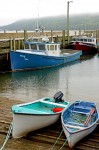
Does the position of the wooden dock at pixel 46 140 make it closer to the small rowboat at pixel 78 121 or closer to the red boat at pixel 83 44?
the small rowboat at pixel 78 121

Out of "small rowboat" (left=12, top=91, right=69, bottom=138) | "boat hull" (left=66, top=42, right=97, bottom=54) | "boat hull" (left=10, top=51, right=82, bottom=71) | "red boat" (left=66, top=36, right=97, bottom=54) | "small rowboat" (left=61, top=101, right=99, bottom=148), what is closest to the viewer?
"small rowboat" (left=61, top=101, right=99, bottom=148)

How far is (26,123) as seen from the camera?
9.56 m

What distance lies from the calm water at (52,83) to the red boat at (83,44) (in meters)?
12.7

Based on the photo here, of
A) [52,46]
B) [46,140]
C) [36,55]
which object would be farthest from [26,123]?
[52,46]

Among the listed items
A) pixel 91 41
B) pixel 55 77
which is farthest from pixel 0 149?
pixel 91 41

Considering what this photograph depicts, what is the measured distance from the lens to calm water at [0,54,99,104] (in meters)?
17.9

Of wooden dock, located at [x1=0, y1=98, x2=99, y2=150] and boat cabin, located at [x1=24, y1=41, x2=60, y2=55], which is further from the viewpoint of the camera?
boat cabin, located at [x1=24, y1=41, x2=60, y2=55]

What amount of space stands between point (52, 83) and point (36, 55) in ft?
21.5

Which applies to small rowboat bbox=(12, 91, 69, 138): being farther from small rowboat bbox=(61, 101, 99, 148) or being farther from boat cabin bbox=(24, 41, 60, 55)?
boat cabin bbox=(24, 41, 60, 55)

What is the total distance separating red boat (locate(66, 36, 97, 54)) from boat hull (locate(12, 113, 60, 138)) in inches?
1293

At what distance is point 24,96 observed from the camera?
17531 millimetres

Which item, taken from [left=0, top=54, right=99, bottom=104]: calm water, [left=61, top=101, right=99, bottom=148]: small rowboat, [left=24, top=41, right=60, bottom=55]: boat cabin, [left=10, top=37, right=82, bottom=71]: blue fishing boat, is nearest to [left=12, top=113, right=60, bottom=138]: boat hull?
[left=61, top=101, right=99, bottom=148]: small rowboat

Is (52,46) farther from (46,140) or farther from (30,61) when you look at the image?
(46,140)

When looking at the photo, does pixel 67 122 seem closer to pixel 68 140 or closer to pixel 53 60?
pixel 68 140
